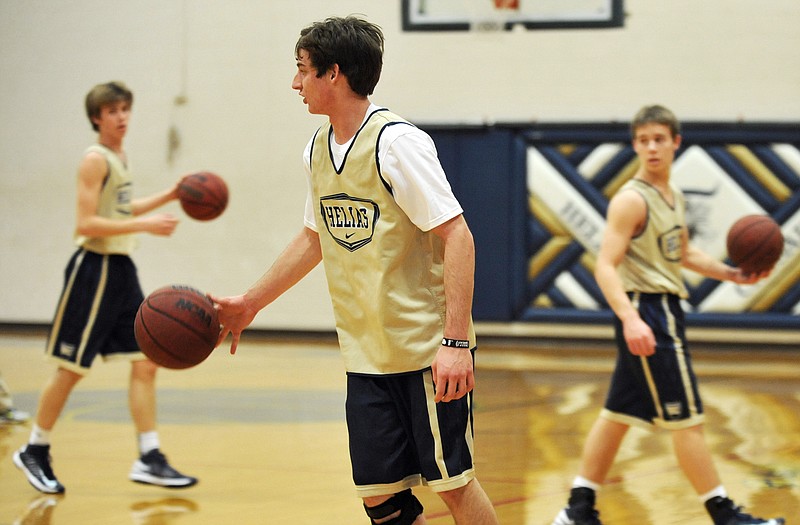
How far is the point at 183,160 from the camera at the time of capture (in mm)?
10234

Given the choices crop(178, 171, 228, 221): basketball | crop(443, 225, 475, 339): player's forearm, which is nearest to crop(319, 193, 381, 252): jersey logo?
crop(443, 225, 475, 339): player's forearm

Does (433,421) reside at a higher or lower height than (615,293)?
lower

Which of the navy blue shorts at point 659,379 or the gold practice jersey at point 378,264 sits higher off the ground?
the gold practice jersey at point 378,264

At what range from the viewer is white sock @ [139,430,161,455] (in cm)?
482

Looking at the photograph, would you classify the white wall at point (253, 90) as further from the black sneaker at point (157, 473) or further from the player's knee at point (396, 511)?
the player's knee at point (396, 511)

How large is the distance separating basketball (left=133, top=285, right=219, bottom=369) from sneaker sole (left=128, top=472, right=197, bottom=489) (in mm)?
1776

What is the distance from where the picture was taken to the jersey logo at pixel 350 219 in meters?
2.87

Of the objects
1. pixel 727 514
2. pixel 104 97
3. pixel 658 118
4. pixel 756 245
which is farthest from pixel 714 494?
pixel 104 97

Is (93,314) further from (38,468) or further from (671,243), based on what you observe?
(671,243)

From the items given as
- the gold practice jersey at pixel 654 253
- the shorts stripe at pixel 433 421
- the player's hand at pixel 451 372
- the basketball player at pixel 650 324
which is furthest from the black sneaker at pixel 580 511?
the player's hand at pixel 451 372

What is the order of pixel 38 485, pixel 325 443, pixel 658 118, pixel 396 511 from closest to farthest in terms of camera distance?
1. pixel 396 511
2. pixel 658 118
3. pixel 38 485
4. pixel 325 443

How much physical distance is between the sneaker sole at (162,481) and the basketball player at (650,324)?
167cm

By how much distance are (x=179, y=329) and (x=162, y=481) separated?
1940 millimetres

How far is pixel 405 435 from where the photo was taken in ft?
9.57
